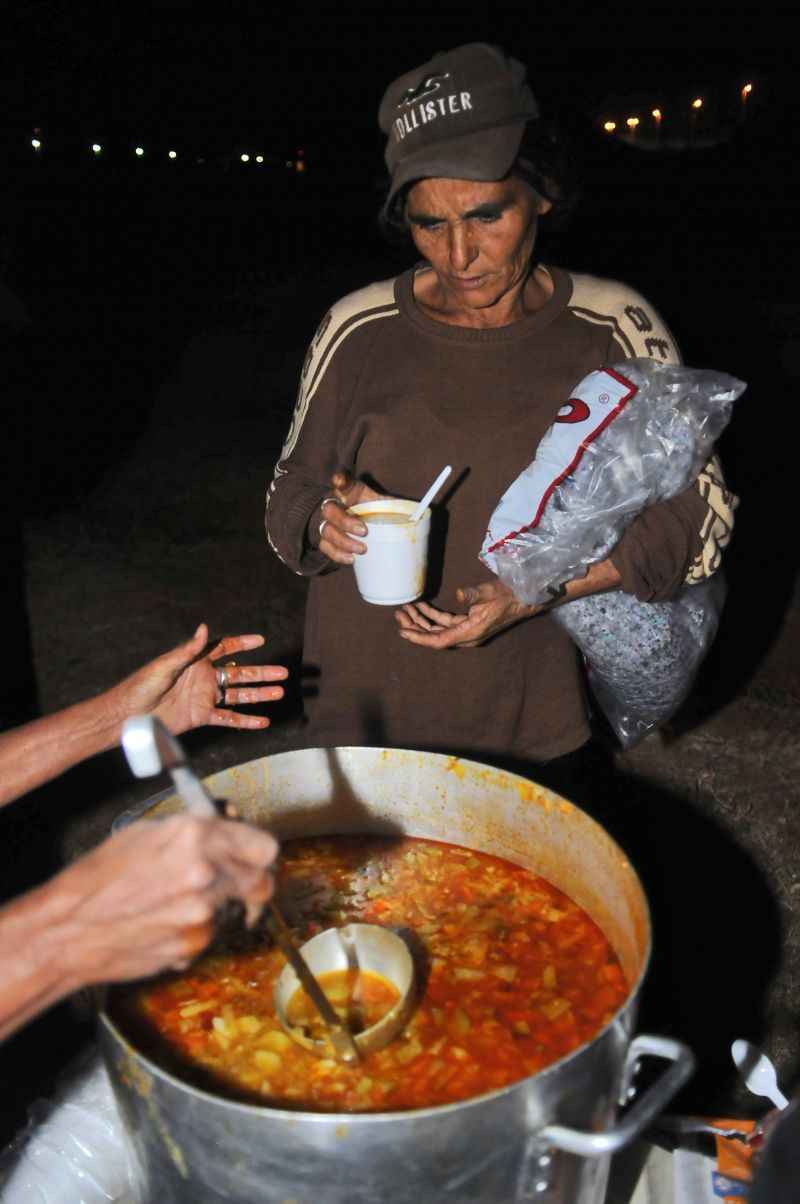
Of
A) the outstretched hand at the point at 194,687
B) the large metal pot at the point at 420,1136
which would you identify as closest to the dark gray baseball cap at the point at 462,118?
the outstretched hand at the point at 194,687

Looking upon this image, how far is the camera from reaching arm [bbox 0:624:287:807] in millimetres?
2139

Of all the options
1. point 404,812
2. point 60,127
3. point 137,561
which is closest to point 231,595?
point 137,561

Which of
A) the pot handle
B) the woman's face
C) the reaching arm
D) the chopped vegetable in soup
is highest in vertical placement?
the woman's face

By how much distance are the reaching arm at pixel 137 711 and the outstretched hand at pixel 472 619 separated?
1.30 feet

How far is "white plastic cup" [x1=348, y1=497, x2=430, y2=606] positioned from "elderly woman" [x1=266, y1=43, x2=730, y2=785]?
0.06 meters

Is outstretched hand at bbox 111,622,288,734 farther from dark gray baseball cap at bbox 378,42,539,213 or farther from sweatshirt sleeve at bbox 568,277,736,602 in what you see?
dark gray baseball cap at bbox 378,42,539,213

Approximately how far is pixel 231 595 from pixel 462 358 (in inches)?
191

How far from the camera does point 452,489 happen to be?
2.61 meters

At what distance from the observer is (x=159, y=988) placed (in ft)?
6.07

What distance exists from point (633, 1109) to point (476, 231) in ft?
6.58

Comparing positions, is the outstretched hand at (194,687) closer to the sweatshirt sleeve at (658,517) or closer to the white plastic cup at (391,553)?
the white plastic cup at (391,553)

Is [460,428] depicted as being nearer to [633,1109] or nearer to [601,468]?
[601,468]

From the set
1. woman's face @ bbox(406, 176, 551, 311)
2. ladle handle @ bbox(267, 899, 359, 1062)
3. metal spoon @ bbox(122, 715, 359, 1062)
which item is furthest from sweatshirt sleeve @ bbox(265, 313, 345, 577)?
metal spoon @ bbox(122, 715, 359, 1062)

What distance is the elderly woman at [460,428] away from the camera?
2.41 meters
